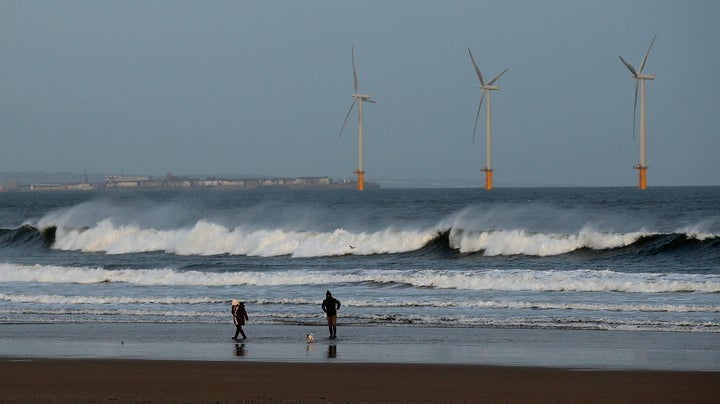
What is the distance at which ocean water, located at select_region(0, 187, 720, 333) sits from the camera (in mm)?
27750

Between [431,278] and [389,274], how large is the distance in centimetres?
226

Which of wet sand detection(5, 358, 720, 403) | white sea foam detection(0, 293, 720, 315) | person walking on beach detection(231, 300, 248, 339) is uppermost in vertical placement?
person walking on beach detection(231, 300, 248, 339)

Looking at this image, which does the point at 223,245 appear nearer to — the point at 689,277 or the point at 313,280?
the point at 313,280

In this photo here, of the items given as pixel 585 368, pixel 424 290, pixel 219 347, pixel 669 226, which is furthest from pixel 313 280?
pixel 669 226

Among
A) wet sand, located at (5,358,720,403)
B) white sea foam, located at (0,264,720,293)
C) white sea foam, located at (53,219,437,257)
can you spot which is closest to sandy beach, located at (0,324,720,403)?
wet sand, located at (5,358,720,403)

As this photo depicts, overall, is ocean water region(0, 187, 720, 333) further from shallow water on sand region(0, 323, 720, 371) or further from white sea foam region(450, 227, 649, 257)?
shallow water on sand region(0, 323, 720, 371)

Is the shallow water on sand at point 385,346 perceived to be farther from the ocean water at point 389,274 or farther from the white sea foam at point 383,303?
the white sea foam at point 383,303

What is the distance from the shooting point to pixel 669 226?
70750 millimetres

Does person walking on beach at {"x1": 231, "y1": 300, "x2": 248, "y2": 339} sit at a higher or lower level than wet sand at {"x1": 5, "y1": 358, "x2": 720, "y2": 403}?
higher

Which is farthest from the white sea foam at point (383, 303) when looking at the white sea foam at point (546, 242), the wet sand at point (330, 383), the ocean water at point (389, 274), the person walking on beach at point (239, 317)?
the white sea foam at point (546, 242)

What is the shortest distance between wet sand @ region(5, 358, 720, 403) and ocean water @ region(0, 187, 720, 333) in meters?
7.08

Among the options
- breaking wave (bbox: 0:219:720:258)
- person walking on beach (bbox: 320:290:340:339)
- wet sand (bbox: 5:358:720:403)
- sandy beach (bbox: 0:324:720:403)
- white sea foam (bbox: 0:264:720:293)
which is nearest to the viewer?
wet sand (bbox: 5:358:720:403)

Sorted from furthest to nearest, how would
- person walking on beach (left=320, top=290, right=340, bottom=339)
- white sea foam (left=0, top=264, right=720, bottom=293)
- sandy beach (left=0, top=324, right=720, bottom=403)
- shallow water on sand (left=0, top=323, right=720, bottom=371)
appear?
white sea foam (left=0, top=264, right=720, bottom=293), person walking on beach (left=320, top=290, right=340, bottom=339), shallow water on sand (left=0, top=323, right=720, bottom=371), sandy beach (left=0, top=324, right=720, bottom=403)

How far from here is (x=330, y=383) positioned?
16953 millimetres
